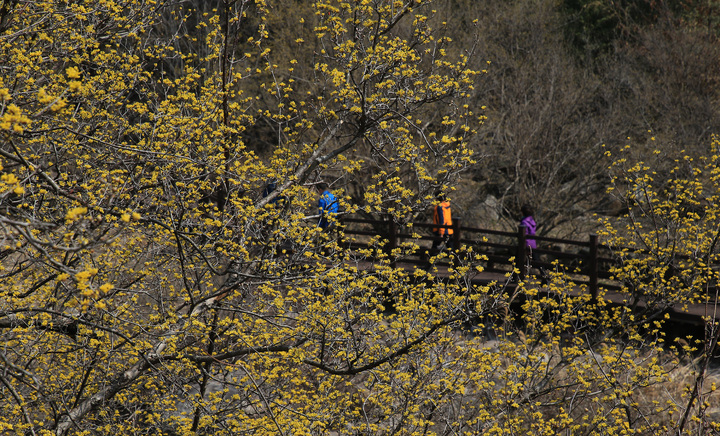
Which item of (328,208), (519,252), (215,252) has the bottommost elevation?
(215,252)

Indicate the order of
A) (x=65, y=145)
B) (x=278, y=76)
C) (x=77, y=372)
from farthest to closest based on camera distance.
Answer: (x=278, y=76) < (x=77, y=372) < (x=65, y=145)

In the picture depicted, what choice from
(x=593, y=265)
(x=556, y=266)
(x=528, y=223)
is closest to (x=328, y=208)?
(x=556, y=266)

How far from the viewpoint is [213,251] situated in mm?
6234

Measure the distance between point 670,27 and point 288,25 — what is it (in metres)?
9.60

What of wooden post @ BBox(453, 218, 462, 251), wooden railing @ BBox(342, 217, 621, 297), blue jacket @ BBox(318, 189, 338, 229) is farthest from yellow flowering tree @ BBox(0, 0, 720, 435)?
wooden post @ BBox(453, 218, 462, 251)

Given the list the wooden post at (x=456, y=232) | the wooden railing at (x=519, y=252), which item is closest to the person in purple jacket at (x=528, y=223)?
the wooden railing at (x=519, y=252)

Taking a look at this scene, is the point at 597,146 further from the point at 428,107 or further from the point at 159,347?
the point at 159,347

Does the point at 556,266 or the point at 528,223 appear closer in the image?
the point at 556,266

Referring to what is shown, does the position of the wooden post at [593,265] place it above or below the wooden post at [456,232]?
below

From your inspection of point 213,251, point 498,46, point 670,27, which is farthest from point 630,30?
point 213,251

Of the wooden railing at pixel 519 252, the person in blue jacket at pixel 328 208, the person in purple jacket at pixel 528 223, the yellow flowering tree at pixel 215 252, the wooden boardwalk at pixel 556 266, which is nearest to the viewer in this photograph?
the yellow flowering tree at pixel 215 252

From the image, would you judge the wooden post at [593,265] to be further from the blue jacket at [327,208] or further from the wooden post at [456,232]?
the blue jacket at [327,208]

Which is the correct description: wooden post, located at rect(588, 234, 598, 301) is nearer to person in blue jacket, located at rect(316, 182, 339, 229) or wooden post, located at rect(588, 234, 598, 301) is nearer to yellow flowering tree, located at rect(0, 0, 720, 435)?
yellow flowering tree, located at rect(0, 0, 720, 435)

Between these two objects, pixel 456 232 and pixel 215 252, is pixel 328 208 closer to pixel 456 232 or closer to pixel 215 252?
pixel 215 252
